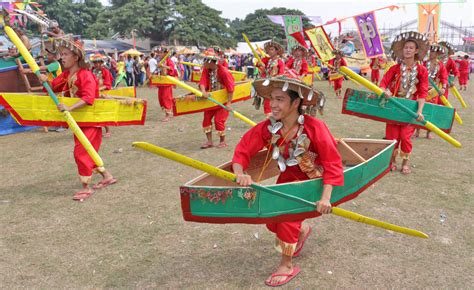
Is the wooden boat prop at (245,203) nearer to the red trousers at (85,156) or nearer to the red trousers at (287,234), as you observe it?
the red trousers at (287,234)

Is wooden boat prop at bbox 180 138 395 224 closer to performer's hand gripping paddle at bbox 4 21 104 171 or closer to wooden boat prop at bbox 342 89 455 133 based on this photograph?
performer's hand gripping paddle at bbox 4 21 104 171

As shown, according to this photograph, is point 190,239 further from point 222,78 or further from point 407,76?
point 222,78

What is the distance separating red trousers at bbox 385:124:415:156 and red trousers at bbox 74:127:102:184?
4292 mm

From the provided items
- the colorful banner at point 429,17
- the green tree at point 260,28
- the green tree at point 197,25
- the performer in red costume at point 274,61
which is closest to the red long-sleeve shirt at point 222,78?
the performer in red costume at point 274,61

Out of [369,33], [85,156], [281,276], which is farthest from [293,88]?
[369,33]

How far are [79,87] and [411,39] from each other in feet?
14.9

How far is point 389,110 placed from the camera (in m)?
5.39

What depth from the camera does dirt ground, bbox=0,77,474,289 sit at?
319 cm

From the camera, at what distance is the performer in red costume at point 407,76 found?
5.22m

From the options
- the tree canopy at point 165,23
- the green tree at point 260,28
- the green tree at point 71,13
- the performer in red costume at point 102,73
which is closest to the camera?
the performer in red costume at point 102,73

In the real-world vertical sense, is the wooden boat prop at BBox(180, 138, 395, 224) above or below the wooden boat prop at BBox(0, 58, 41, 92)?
below

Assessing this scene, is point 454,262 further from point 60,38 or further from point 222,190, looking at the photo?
Result: point 60,38

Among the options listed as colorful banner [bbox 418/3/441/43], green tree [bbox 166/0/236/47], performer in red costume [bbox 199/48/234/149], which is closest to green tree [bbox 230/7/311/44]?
green tree [bbox 166/0/236/47]

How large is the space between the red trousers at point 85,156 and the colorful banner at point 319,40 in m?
8.86
